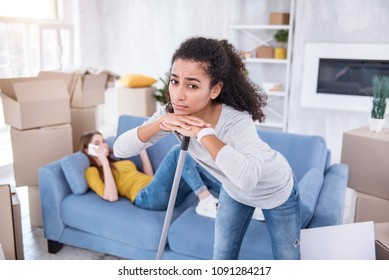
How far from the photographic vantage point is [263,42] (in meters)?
3.64

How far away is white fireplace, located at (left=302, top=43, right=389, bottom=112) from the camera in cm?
314

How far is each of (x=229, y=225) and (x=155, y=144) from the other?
0.93m

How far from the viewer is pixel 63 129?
6.65 ft

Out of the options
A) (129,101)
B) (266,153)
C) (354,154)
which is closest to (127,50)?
(129,101)

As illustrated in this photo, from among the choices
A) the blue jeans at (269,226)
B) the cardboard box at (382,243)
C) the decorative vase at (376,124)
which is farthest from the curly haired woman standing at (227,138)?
the decorative vase at (376,124)

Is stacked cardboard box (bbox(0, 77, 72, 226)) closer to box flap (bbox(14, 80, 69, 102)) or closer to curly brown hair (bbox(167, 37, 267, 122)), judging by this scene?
box flap (bbox(14, 80, 69, 102))

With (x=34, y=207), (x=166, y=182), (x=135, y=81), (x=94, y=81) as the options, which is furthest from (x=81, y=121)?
(x=135, y=81)

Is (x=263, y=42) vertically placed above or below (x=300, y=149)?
above

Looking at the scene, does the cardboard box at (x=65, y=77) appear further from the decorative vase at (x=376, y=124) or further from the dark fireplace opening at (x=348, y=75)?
the dark fireplace opening at (x=348, y=75)

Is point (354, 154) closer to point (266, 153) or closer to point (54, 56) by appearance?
point (266, 153)

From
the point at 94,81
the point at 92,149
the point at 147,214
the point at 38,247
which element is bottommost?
the point at 38,247

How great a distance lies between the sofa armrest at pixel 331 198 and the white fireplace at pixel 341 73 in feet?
5.56

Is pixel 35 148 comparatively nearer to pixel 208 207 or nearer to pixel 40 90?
pixel 40 90

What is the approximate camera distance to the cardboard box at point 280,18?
11.2 feet
